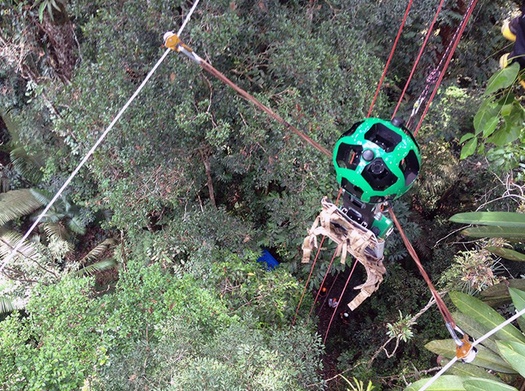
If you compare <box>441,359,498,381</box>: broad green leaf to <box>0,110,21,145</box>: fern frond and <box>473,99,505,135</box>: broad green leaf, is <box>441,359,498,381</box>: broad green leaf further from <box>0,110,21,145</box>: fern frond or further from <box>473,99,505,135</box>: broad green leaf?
<box>0,110,21,145</box>: fern frond

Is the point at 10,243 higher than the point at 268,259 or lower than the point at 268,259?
lower

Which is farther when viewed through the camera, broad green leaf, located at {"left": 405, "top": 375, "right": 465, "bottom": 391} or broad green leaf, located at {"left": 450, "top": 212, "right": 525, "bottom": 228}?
broad green leaf, located at {"left": 450, "top": 212, "right": 525, "bottom": 228}

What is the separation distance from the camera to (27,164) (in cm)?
648

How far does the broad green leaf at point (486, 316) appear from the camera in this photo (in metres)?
2.67

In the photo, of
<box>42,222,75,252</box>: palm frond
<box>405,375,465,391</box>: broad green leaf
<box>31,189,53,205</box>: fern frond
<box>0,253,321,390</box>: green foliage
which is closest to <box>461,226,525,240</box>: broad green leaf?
<box>405,375,465,391</box>: broad green leaf

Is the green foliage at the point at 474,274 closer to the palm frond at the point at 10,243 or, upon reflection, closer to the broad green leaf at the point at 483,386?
the broad green leaf at the point at 483,386

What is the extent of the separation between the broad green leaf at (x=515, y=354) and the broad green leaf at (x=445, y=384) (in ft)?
1.30

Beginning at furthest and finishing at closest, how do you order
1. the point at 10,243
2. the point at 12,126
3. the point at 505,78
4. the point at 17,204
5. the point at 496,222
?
the point at 12,126 < the point at 17,204 < the point at 10,243 < the point at 496,222 < the point at 505,78

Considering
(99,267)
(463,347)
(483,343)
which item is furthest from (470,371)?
(99,267)

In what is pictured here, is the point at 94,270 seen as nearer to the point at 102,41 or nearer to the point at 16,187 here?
the point at 16,187

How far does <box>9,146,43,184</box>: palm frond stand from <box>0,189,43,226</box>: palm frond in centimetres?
37

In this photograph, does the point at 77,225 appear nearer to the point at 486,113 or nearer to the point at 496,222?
the point at 496,222

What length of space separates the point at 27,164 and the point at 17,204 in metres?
0.81

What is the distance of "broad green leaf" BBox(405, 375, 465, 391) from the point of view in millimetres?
2543
